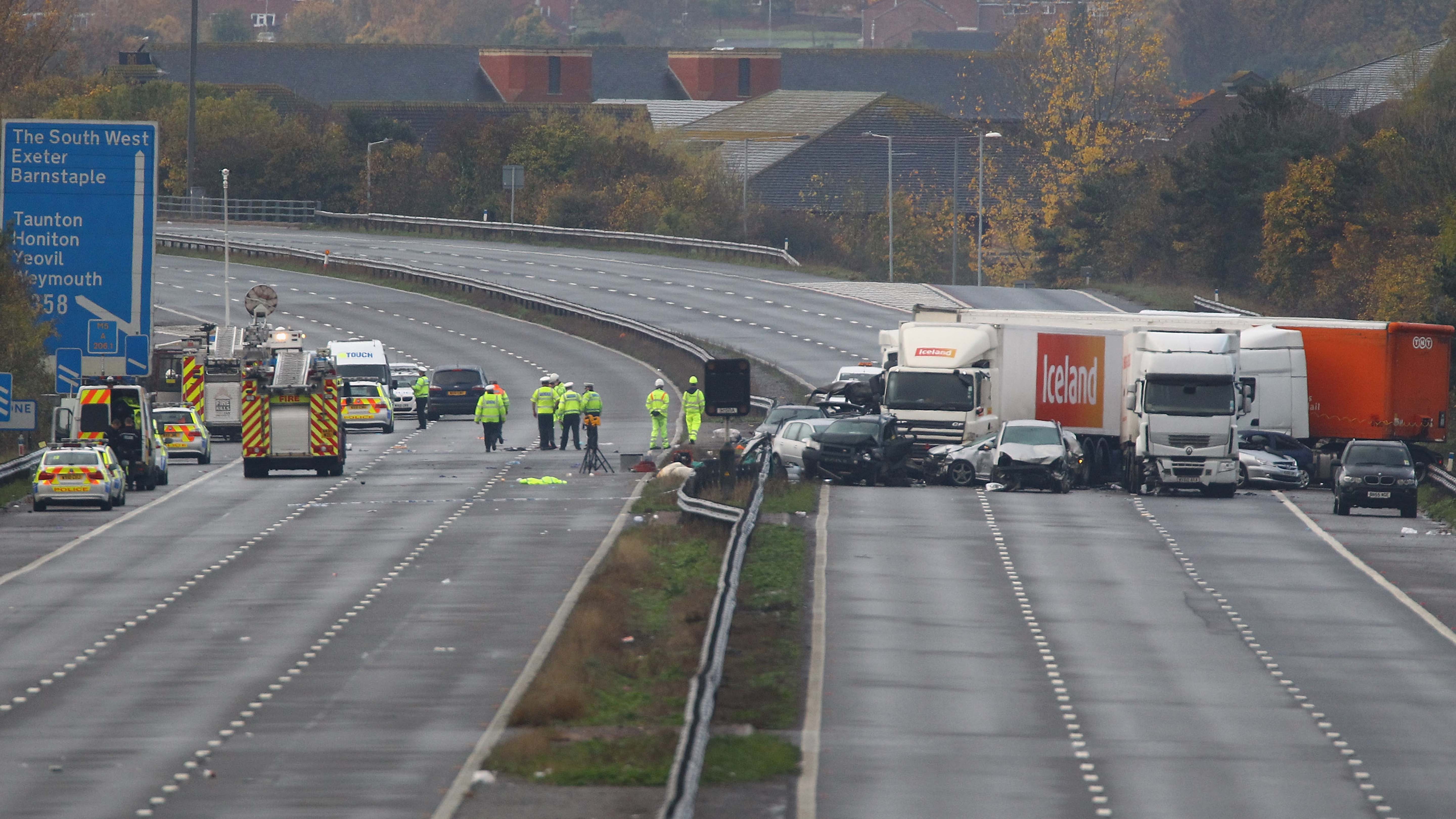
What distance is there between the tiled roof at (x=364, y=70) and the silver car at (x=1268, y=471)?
10986 centimetres

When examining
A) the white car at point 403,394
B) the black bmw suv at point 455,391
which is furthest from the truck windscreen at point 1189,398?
the white car at point 403,394

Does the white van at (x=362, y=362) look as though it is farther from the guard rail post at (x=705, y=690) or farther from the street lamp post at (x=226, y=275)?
the guard rail post at (x=705, y=690)

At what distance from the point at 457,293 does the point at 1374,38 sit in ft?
373

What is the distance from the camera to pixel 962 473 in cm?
4144

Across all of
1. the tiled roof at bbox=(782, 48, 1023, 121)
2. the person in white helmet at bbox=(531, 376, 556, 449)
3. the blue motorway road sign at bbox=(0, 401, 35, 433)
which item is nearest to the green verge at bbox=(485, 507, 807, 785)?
the blue motorway road sign at bbox=(0, 401, 35, 433)

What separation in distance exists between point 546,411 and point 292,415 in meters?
8.12

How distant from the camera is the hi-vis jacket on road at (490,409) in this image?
46.9 m

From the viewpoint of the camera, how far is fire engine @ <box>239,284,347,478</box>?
131 feet

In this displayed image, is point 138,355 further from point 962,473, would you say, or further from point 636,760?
point 636,760

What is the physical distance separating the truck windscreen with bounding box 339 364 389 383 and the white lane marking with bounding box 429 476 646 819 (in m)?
24.4

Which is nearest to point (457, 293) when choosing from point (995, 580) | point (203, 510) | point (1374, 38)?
point (203, 510)

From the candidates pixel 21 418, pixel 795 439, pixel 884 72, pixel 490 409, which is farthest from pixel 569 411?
pixel 884 72

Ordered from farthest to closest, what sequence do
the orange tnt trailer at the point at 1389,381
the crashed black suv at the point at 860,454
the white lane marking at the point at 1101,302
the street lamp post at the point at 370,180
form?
the street lamp post at the point at 370,180 → the white lane marking at the point at 1101,302 → the orange tnt trailer at the point at 1389,381 → the crashed black suv at the point at 860,454

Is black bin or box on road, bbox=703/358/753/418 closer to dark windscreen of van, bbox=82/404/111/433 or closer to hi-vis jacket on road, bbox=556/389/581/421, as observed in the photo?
hi-vis jacket on road, bbox=556/389/581/421
